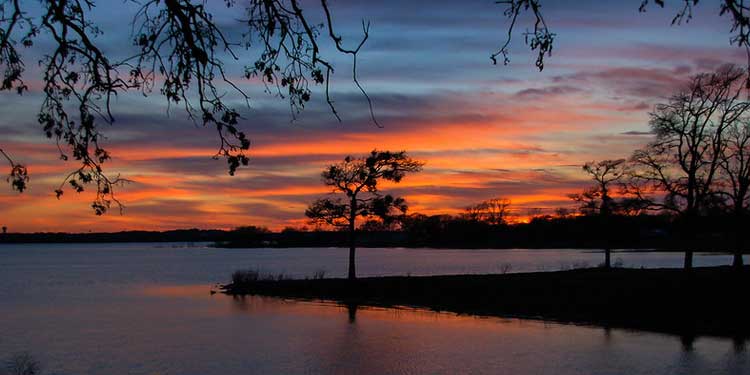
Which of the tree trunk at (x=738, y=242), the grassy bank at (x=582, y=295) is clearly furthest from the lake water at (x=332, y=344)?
the tree trunk at (x=738, y=242)

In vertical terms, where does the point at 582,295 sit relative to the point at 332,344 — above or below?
above

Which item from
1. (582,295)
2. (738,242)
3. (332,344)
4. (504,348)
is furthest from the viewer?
(738,242)

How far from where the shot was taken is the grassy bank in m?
30.5

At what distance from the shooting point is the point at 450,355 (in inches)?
934

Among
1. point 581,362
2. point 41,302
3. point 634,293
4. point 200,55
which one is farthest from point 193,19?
point 41,302

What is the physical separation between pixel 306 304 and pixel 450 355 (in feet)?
60.1

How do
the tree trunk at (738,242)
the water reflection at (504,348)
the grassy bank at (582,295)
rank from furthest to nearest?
1. the tree trunk at (738,242)
2. the grassy bank at (582,295)
3. the water reflection at (504,348)

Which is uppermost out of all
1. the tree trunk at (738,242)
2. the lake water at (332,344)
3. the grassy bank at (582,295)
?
the tree trunk at (738,242)

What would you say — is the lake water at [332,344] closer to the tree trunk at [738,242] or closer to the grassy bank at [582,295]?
the grassy bank at [582,295]

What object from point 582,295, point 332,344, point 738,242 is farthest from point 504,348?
point 738,242

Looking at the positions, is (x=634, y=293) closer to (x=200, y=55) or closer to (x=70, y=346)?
(x=70, y=346)

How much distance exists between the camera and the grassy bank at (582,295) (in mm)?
30531

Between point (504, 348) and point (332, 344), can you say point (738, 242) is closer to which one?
point (504, 348)

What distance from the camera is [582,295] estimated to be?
36.1 metres
